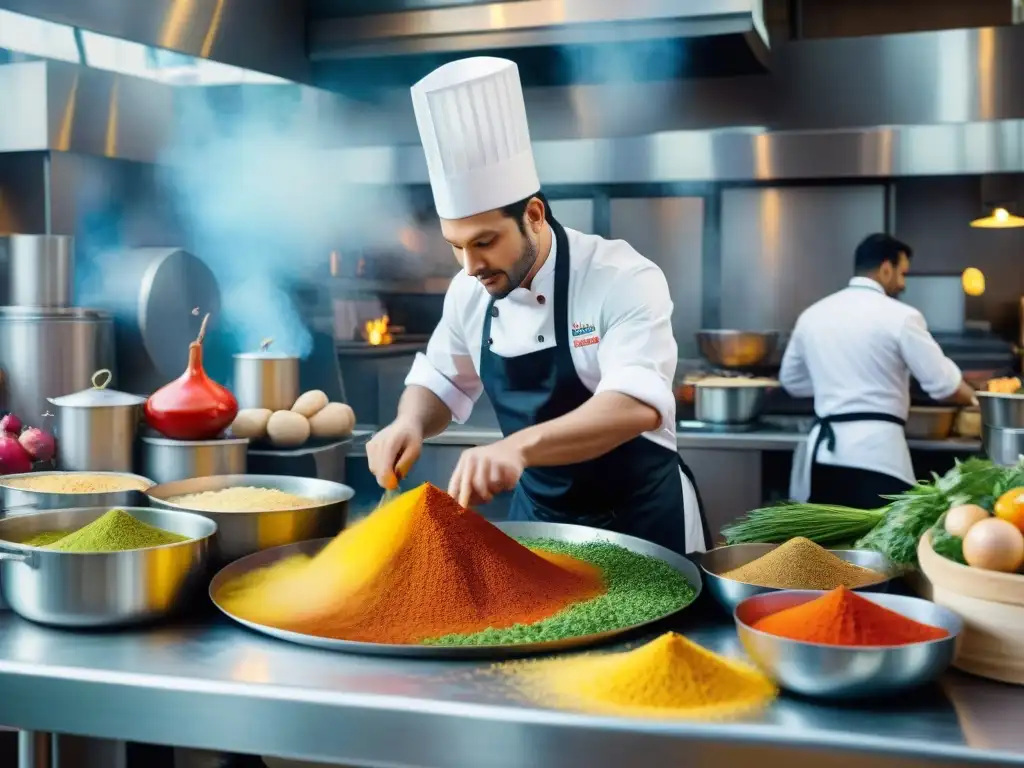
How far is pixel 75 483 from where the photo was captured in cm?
191

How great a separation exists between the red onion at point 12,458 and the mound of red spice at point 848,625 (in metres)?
1.64

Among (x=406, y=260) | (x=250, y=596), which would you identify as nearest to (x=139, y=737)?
(x=250, y=596)

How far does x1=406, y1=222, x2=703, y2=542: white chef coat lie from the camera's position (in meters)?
2.08

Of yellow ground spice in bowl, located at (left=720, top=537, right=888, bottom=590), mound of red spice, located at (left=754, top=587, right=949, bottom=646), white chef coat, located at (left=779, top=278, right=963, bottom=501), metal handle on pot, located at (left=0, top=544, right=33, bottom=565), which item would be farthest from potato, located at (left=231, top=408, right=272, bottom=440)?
white chef coat, located at (left=779, top=278, right=963, bottom=501)

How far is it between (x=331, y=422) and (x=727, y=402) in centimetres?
187

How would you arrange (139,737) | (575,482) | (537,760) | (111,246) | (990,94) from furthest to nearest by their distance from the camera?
(990,94) → (111,246) → (575,482) → (139,737) → (537,760)

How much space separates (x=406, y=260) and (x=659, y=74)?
141 cm

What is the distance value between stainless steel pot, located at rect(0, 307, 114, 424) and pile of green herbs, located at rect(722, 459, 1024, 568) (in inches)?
72.3

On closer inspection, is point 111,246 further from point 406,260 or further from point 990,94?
point 990,94

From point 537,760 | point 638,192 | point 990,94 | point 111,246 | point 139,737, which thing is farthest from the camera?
point 638,192

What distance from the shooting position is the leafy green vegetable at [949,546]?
130cm

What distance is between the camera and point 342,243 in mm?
4781

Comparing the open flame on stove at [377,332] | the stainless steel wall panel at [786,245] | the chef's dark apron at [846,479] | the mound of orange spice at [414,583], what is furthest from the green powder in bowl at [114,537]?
the stainless steel wall panel at [786,245]

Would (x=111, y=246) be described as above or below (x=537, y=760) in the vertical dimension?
above
